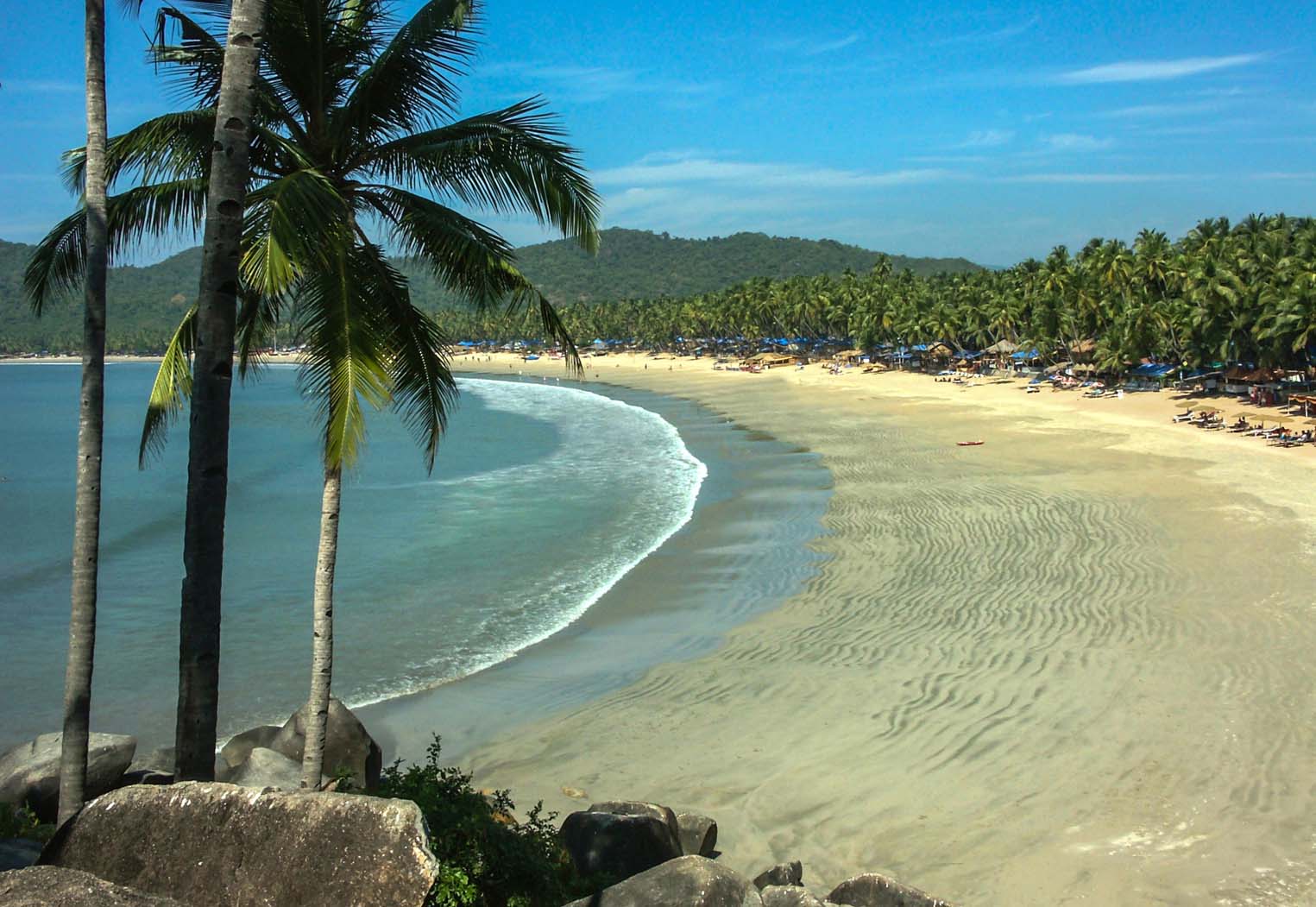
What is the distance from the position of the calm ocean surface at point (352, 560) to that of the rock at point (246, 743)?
10.1 feet

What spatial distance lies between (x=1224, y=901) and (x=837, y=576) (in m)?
11.2

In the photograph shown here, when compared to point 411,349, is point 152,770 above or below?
below

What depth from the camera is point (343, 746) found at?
8.76 meters

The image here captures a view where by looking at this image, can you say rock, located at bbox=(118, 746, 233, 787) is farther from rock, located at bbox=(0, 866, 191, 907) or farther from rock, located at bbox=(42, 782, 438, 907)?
rock, located at bbox=(0, 866, 191, 907)

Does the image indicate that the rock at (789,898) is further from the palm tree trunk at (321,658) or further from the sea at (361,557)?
the sea at (361,557)

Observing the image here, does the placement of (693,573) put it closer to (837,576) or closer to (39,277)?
(837,576)

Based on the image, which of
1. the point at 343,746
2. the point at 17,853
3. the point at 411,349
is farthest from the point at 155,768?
the point at 411,349

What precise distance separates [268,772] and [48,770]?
5.29 ft

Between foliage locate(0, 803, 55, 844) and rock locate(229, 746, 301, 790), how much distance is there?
1467 mm

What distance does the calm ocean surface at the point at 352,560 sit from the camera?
14359mm

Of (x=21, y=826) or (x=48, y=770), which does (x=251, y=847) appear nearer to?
(x=21, y=826)

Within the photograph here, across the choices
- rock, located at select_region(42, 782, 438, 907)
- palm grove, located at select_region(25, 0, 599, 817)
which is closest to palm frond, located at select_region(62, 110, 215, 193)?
palm grove, located at select_region(25, 0, 599, 817)

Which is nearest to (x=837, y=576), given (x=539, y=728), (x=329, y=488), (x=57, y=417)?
(x=539, y=728)

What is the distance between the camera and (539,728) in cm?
1205
